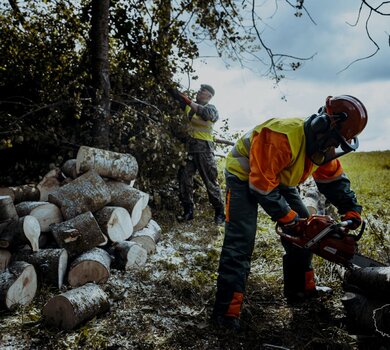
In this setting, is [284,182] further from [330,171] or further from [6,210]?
[6,210]

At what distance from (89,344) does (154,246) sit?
7.12 feet

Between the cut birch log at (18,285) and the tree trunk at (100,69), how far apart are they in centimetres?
→ 242

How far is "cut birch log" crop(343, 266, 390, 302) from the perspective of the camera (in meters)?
2.65

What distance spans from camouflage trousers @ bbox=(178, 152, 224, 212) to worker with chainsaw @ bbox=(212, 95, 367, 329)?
10.3 ft

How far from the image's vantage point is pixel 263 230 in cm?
580

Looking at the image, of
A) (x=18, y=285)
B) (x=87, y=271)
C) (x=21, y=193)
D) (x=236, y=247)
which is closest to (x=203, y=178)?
(x=21, y=193)

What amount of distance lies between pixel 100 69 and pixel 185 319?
12.4 ft

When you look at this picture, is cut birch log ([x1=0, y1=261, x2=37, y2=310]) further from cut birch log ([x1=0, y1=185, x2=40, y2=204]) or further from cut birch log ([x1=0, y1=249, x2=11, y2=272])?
cut birch log ([x1=0, y1=185, x2=40, y2=204])

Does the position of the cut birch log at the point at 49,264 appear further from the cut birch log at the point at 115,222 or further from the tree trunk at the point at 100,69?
the tree trunk at the point at 100,69

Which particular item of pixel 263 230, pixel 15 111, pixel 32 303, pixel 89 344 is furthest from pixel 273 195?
pixel 15 111

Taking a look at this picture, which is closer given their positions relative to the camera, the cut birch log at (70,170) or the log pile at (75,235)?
the log pile at (75,235)

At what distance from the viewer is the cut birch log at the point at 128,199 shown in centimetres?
482

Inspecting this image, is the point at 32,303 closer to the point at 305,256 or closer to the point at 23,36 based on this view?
the point at 305,256

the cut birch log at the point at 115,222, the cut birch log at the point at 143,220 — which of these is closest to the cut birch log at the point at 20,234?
the cut birch log at the point at 115,222
